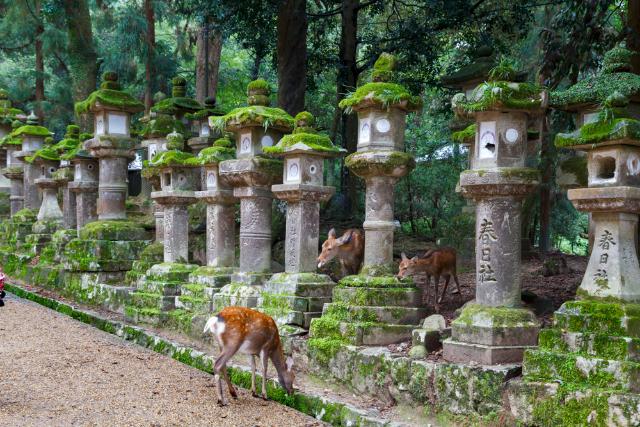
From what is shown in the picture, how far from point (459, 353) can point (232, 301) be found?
3643 mm

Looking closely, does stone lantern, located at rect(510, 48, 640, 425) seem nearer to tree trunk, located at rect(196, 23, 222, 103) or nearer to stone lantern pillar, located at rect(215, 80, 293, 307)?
stone lantern pillar, located at rect(215, 80, 293, 307)

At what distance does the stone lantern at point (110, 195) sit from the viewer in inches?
478

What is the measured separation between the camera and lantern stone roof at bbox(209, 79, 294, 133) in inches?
348

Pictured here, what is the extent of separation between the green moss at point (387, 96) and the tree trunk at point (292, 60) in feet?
17.5

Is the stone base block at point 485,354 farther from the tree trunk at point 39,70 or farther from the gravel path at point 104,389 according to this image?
the tree trunk at point 39,70

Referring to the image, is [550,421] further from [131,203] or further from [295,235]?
[131,203]

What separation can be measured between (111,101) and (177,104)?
3.91 ft

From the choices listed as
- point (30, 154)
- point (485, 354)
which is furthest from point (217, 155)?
point (30, 154)

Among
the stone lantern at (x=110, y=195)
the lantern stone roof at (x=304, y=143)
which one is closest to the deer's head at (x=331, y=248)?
the lantern stone roof at (x=304, y=143)

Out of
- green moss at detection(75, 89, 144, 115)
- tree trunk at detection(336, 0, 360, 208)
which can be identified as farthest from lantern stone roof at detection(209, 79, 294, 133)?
tree trunk at detection(336, 0, 360, 208)

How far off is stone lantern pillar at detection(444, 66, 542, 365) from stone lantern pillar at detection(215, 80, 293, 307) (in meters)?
3.33

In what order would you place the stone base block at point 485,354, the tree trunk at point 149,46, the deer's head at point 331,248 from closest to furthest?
the stone base block at point 485,354, the deer's head at point 331,248, the tree trunk at point 149,46

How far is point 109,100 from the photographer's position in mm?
12391

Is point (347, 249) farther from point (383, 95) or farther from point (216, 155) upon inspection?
point (216, 155)
